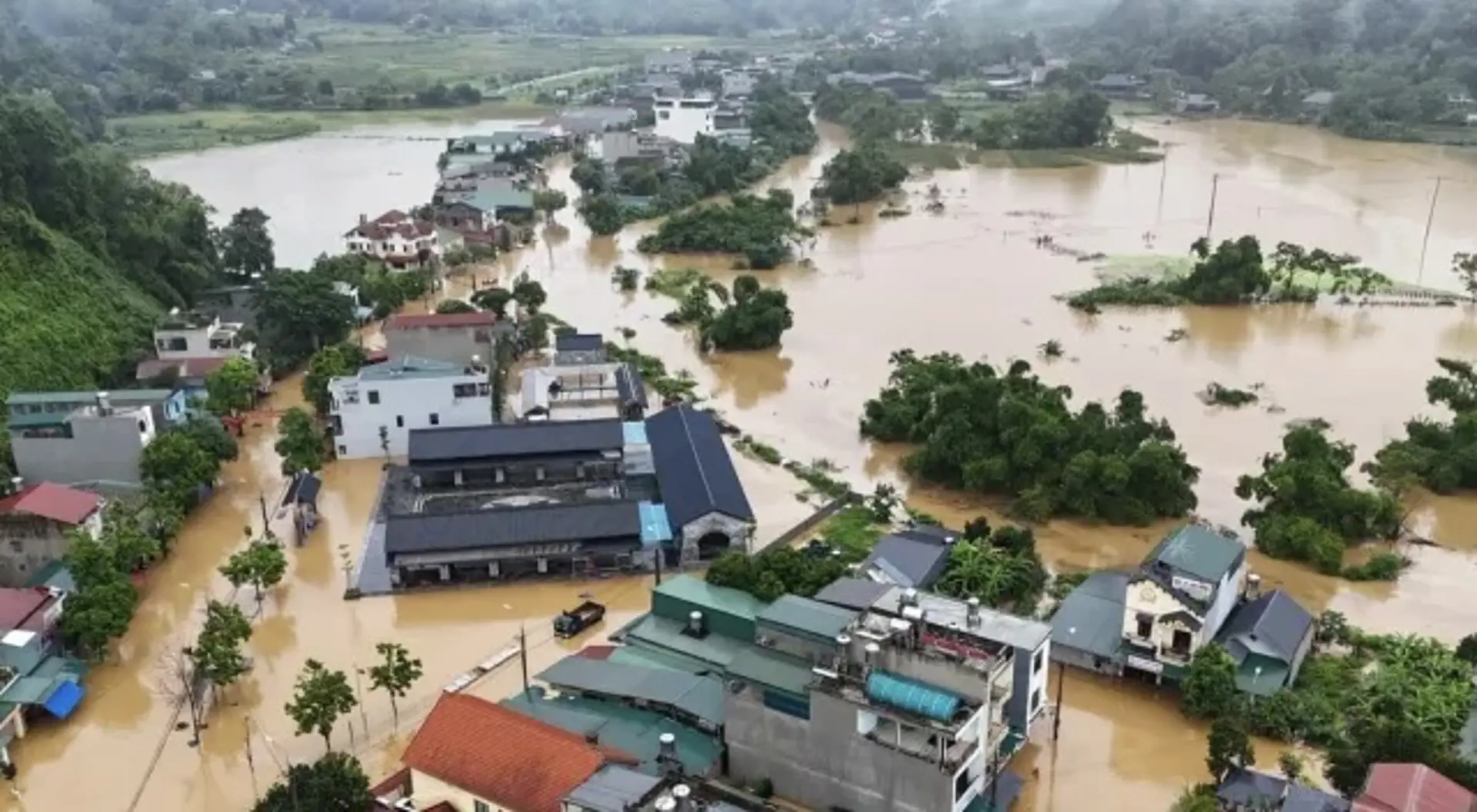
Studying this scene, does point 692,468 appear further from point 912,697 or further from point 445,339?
point 912,697

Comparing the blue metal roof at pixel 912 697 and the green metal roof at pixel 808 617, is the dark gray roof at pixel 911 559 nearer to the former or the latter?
the green metal roof at pixel 808 617

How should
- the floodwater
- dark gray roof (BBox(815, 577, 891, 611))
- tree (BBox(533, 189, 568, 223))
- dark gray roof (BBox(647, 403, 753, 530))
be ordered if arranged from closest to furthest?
1. the floodwater
2. dark gray roof (BBox(815, 577, 891, 611))
3. dark gray roof (BBox(647, 403, 753, 530))
4. tree (BBox(533, 189, 568, 223))

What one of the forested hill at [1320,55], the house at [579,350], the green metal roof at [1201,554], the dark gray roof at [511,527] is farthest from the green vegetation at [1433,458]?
the forested hill at [1320,55]

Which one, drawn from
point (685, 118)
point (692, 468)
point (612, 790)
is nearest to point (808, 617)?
point (612, 790)

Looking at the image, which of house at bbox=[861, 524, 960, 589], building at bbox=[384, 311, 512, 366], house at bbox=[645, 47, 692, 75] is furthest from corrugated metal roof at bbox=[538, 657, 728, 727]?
house at bbox=[645, 47, 692, 75]

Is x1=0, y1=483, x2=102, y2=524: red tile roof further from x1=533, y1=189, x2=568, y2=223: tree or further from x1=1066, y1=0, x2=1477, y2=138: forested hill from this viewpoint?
x1=1066, y1=0, x2=1477, y2=138: forested hill

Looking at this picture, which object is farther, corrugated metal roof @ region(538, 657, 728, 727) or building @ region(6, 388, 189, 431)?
building @ region(6, 388, 189, 431)

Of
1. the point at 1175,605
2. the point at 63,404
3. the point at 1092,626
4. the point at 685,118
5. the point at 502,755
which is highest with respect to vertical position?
the point at 685,118
